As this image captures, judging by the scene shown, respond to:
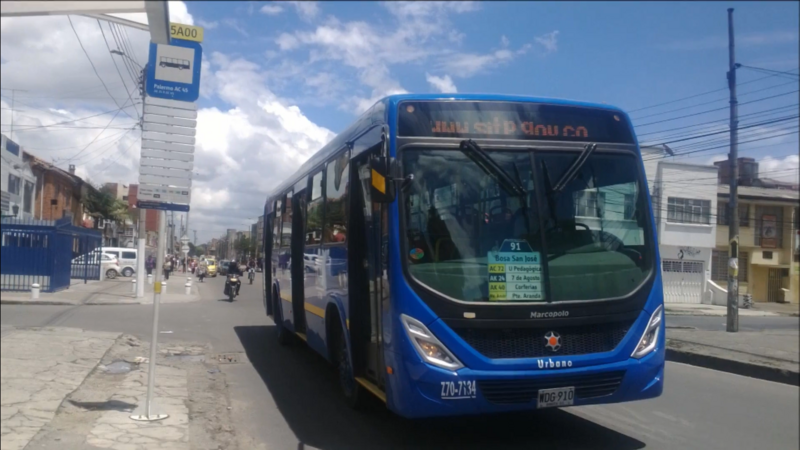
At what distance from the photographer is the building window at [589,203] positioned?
6.37 metres

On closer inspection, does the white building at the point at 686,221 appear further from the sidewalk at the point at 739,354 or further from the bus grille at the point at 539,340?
the bus grille at the point at 539,340

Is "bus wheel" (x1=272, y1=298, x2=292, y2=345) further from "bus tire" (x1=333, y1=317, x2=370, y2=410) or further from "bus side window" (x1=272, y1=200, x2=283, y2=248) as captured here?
"bus tire" (x1=333, y1=317, x2=370, y2=410)

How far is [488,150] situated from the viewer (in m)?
6.33

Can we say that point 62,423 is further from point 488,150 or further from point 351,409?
point 488,150

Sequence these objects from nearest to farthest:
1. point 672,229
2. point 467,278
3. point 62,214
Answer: point 467,278 < point 62,214 < point 672,229

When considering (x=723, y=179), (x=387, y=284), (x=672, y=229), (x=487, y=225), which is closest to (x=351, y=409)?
(x=387, y=284)

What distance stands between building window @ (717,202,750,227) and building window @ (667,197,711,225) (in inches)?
28.6

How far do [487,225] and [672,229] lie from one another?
20.6 meters

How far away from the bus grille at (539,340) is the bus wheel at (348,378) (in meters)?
2.24

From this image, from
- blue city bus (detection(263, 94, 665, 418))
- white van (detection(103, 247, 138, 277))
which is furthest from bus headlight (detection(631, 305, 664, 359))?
white van (detection(103, 247, 138, 277))

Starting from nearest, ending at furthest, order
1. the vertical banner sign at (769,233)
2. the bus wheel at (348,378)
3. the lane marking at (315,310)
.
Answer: the vertical banner sign at (769,233), the bus wheel at (348,378), the lane marking at (315,310)

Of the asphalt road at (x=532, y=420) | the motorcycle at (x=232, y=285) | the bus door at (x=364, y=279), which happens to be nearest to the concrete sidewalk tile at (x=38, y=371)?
the asphalt road at (x=532, y=420)

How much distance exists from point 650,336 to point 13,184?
5.51 meters

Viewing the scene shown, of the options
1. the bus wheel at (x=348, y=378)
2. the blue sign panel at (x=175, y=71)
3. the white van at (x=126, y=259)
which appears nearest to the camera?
the blue sign panel at (x=175, y=71)
